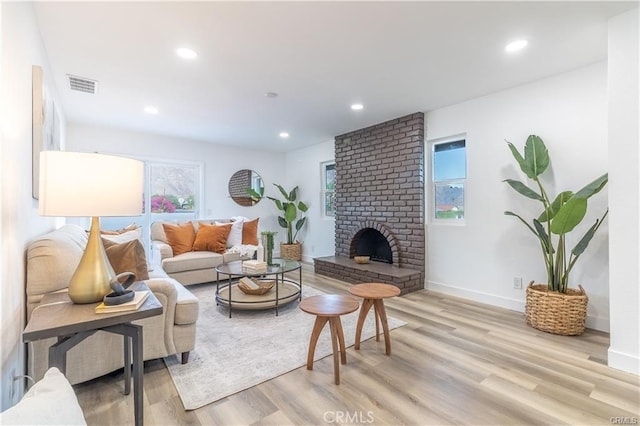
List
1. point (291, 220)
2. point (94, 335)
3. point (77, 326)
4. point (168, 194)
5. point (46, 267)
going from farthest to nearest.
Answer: point (291, 220), point (168, 194), point (94, 335), point (46, 267), point (77, 326)

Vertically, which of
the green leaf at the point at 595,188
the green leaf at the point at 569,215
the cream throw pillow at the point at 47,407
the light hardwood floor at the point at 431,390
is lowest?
the light hardwood floor at the point at 431,390

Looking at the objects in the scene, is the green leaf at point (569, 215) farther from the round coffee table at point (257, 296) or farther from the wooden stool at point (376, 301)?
the round coffee table at point (257, 296)

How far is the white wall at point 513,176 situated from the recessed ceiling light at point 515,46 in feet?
2.82

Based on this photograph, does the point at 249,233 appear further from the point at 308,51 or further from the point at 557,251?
the point at 557,251

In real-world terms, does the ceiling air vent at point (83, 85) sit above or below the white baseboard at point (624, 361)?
above

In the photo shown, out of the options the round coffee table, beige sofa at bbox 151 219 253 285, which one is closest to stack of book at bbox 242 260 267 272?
the round coffee table

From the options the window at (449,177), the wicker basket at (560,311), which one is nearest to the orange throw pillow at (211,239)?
the window at (449,177)

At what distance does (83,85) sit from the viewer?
3010mm

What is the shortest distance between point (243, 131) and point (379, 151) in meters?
2.20

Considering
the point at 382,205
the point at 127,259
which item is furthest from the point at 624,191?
the point at 127,259

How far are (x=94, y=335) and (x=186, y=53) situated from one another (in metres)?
2.14

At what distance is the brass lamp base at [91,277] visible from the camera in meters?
1.41

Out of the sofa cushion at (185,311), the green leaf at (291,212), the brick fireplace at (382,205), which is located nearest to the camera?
the sofa cushion at (185,311)

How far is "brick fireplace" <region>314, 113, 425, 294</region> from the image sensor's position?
3924 mm
